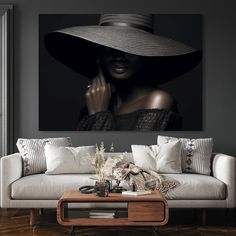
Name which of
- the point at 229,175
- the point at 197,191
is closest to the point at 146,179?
the point at 197,191

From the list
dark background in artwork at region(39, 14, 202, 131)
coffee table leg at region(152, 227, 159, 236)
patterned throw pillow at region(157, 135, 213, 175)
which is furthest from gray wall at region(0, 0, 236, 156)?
coffee table leg at region(152, 227, 159, 236)

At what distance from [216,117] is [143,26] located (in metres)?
1.45

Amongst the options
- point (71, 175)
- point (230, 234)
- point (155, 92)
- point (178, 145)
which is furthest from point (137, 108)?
point (230, 234)

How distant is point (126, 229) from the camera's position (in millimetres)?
5281

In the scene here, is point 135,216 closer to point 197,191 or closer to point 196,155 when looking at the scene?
point 197,191

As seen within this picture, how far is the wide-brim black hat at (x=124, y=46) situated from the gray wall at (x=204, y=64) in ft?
0.55

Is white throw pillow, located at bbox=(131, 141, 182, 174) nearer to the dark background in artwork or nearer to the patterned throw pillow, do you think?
the patterned throw pillow

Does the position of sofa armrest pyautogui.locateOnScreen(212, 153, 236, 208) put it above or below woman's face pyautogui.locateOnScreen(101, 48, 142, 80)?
below

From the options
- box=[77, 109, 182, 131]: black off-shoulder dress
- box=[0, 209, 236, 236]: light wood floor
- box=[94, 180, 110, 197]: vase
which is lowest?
box=[0, 209, 236, 236]: light wood floor

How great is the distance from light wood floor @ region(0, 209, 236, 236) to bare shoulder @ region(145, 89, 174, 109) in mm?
1336

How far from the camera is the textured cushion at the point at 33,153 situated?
605 cm

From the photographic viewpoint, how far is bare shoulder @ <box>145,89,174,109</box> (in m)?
6.70

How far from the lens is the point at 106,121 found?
675 centimetres

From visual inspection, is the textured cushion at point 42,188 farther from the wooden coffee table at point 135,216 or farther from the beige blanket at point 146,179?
the wooden coffee table at point 135,216
